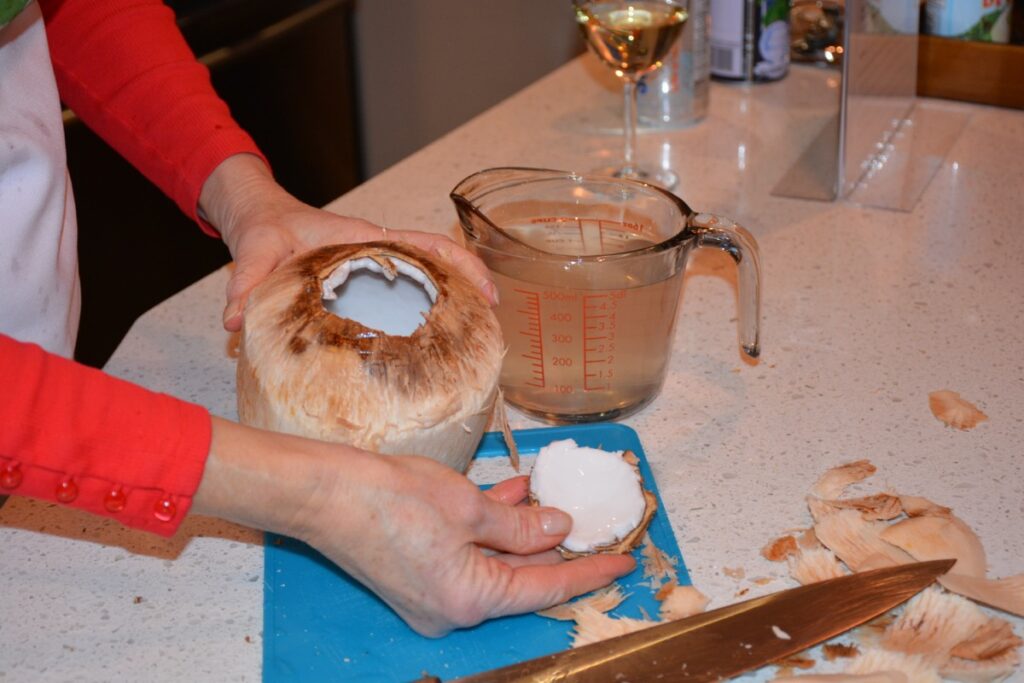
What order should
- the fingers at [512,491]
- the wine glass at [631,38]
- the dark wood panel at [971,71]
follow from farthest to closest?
the dark wood panel at [971,71] → the wine glass at [631,38] → the fingers at [512,491]

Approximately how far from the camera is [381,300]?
89 centimetres

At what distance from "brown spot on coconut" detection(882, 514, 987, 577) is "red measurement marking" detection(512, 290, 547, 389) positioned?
12.2 inches

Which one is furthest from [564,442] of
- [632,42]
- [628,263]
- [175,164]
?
[632,42]

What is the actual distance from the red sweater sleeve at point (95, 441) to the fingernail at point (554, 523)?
24 centimetres

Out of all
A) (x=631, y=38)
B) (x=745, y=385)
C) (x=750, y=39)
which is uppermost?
(x=631, y=38)

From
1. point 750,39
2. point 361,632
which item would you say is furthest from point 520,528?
point 750,39

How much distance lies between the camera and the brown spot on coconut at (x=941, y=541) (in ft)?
2.57

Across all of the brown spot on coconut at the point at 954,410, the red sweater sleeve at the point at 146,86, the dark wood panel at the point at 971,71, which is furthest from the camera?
the dark wood panel at the point at 971,71

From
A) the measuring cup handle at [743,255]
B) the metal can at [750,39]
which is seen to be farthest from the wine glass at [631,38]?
the measuring cup handle at [743,255]

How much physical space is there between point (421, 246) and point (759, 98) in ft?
2.82

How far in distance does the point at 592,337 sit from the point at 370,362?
0.76 feet

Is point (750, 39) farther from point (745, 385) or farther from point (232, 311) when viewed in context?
point (232, 311)

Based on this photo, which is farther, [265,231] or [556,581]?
[265,231]

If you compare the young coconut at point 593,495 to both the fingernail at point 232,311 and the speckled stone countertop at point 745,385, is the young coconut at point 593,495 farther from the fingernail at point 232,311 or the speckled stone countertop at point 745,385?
the fingernail at point 232,311
